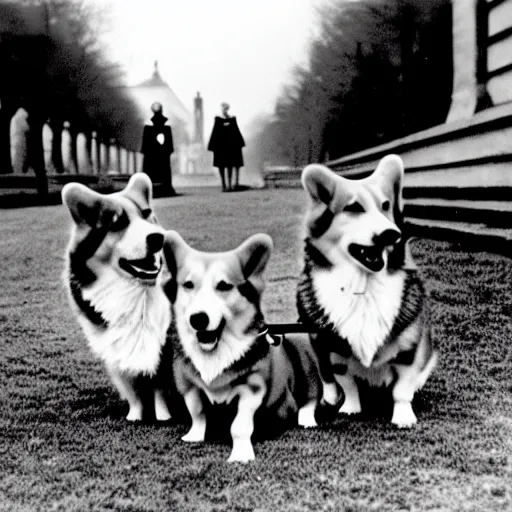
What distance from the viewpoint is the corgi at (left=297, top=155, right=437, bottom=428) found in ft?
5.77

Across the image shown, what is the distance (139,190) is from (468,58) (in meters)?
2.22

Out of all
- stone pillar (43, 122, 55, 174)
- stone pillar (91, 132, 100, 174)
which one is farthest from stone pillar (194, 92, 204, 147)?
stone pillar (43, 122, 55, 174)

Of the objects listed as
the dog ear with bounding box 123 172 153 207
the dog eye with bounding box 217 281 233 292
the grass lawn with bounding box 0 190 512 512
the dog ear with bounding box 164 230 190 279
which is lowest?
the grass lawn with bounding box 0 190 512 512

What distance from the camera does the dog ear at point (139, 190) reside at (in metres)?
1.90

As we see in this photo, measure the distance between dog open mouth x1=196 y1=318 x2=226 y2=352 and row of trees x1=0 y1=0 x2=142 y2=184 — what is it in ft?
3.87

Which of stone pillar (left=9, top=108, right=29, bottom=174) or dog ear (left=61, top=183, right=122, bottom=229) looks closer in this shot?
dog ear (left=61, top=183, right=122, bottom=229)

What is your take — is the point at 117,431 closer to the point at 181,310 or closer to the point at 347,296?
the point at 181,310

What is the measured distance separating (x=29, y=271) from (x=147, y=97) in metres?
0.92

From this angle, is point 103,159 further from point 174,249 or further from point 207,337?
point 207,337

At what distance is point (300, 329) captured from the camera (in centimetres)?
196

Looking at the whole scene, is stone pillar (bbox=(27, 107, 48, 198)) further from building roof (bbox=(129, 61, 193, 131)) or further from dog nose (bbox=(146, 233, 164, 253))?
dog nose (bbox=(146, 233, 164, 253))

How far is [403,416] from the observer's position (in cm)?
190

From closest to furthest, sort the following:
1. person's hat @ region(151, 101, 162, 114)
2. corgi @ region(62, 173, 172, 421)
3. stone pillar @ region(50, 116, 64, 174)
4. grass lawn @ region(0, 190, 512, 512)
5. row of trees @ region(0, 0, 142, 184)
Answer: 1. grass lawn @ region(0, 190, 512, 512)
2. corgi @ region(62, 173, 172, 421)
3. person's hat @ region(151, 101, 162, 114)
4. stone pillar @ region(50, 116, 64, 174)
5. row of trees @ region(0, 0, 142, 184)

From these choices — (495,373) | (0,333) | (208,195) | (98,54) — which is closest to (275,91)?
(208,195)
